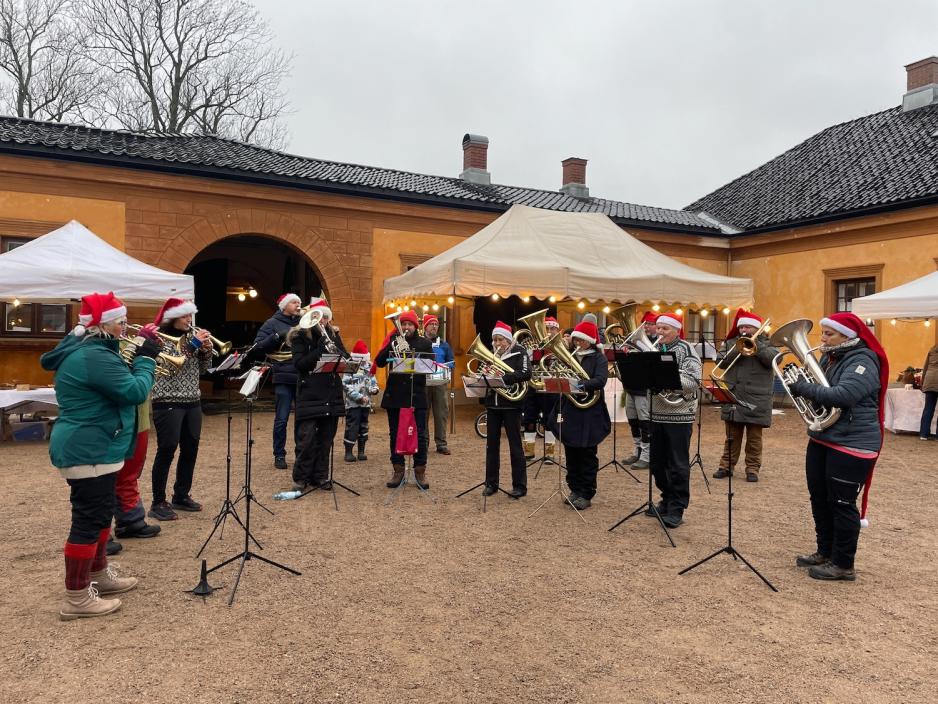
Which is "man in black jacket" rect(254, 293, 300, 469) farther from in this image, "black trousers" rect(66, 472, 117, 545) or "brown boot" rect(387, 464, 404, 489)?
"black trousers" rect(66, 472, 117, 545)

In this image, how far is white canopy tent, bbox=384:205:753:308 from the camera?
1025 cm

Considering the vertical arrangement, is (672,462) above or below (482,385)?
below

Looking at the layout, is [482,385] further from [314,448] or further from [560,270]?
[560,270]

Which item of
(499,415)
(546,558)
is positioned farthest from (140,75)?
(546,558)

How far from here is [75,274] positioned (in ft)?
29.3

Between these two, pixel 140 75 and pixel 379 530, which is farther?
pixel 140 75

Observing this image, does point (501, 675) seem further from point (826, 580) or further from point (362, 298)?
point (362, 298)

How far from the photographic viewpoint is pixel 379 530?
5492mm

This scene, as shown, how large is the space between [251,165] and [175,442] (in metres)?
9.76

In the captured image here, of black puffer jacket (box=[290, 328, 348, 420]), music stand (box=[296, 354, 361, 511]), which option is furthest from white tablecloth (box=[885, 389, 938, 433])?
black puffer jacket (box=[290, 328, 348, 420])

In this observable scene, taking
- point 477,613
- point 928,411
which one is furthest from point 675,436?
point 928,411

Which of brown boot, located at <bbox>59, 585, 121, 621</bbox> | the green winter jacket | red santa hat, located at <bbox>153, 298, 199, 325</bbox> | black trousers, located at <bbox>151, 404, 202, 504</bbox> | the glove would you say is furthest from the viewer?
black trousers, located at <bbox>151, 404, 202, 504</bbox>

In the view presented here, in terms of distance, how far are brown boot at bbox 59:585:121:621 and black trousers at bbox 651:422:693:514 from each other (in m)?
4.09

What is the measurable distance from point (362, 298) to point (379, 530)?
372 inches
